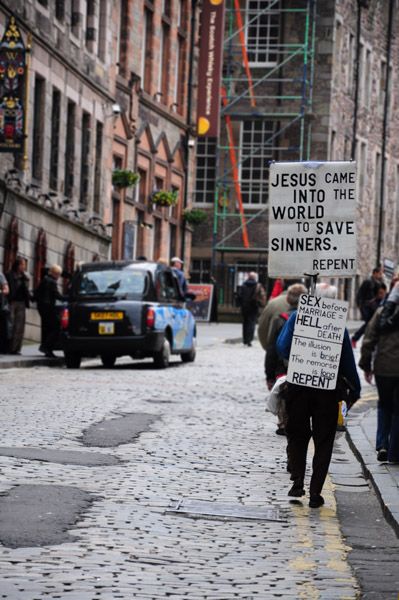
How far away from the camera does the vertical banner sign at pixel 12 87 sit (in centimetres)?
2603

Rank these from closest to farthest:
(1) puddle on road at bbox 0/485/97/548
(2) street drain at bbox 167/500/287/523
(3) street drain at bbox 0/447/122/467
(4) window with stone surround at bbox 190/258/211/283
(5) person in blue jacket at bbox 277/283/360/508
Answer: (1) puddle on road at bbox 0/485/97/548
(2) street drain at bbox 167/500/287/523
(5) person in blue jacket at bbox 277/283/360/508
(3) street drain at bbox 0/447/122/467
(4) window with stone surround at bbox 190/258/211/283

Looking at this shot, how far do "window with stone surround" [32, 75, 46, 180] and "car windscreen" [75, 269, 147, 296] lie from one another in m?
8.71

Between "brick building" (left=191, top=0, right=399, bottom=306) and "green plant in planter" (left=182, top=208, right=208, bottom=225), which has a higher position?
A: "brick building" (left=191, top=0, right=399, bottom=306)

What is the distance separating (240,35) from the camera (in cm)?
5381

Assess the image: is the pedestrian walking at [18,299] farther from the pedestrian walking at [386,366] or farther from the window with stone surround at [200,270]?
the window with stone surround at [200,270]

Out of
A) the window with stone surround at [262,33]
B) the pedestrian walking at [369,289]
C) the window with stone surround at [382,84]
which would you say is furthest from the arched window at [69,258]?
the window with stone surround at [382,84]

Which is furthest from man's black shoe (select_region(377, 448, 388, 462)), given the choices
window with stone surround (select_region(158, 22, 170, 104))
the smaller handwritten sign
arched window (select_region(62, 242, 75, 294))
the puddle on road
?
window with stone surround (select_region(158, 22, 170, 104))

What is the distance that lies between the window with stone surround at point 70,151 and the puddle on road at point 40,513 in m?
26.4

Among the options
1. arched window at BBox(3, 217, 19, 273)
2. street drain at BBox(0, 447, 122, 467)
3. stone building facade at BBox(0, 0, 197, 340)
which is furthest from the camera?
stone building facade at BBox(0, 0, 197, 340)

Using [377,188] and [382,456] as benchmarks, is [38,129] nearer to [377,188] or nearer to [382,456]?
[382,456]

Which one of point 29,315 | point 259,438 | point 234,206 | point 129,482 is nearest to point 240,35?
point 234,206

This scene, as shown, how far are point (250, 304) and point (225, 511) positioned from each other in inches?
988

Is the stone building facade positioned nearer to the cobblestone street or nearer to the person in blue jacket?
the cobblestone street

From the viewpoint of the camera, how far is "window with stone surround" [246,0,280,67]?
54.0 meters
